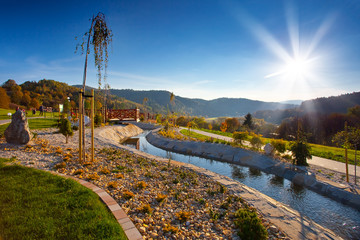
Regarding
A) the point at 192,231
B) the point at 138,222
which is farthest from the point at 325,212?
the point at 138,222

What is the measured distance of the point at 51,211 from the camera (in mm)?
2961

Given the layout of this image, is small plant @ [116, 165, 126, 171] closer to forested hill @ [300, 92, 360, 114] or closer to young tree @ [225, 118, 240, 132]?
forested hill @ [300, 92, 360, 114]

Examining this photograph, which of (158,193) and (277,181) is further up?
(158,193)

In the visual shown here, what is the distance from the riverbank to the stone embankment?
2.49 m

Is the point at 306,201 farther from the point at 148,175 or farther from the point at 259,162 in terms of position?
the point at 148,175

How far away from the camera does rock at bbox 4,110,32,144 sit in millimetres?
6547

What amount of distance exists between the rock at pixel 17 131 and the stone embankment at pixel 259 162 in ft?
26.3

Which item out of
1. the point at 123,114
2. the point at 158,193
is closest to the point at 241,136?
the point at 158,193

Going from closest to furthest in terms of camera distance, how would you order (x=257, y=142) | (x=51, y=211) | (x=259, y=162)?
1. (x=51, y=211)
2. (x=259, y=162)
3. (x=257, y=142)

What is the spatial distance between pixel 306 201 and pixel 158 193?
14.9 ft

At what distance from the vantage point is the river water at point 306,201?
4258mm

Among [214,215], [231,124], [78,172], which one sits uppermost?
[231,124]

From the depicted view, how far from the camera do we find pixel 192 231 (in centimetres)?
309

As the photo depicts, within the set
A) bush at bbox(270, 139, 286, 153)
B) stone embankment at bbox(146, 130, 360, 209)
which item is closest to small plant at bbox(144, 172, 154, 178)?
stone embankment at bbox(146, 130, 360, 209)
